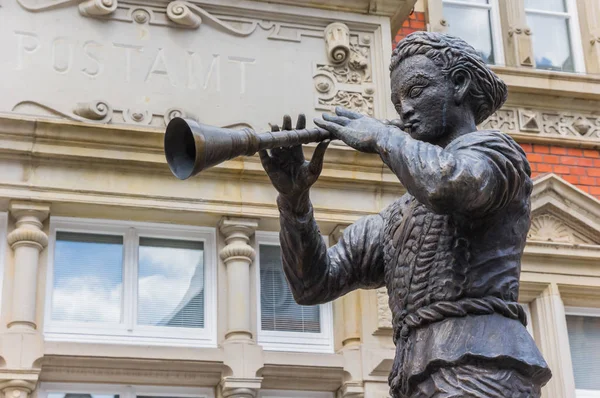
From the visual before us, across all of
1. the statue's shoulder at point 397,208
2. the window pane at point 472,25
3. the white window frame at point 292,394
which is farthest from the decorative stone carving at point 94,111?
the statue's shoulder at point 397,208

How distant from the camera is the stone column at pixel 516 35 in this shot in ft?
32.1

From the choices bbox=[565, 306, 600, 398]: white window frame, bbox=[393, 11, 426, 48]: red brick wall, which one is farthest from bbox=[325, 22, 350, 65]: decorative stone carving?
bbox=[565, 306, 600, 398]: white window frame

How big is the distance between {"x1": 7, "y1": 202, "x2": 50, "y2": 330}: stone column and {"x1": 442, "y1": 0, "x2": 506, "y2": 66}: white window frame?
3.69m

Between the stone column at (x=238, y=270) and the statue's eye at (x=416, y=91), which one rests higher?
the stone column at (x=238, y=270)

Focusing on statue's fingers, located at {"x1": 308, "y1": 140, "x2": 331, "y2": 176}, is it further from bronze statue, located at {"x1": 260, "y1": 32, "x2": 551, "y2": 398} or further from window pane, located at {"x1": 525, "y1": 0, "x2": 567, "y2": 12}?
window pane, located at {"x1": 525, "y1": 0, "x2": 567, "y2": 12}

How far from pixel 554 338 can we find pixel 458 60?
554 centimetres

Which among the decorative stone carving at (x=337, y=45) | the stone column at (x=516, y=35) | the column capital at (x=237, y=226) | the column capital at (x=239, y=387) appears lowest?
the column capital at (x=239, y=387)

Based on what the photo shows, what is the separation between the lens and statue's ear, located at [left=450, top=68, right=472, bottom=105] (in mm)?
3650

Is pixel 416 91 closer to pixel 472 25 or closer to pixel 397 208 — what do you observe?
pixel 397 208

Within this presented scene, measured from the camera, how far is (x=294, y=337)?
8438 mm

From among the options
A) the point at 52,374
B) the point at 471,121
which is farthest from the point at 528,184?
the point at 52,374

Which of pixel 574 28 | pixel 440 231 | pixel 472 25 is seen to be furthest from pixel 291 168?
pixel 574 28

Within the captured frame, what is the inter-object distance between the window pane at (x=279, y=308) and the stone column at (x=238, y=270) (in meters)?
0.23

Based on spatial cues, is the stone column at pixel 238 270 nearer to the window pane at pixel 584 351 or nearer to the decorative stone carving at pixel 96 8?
the decorative stone carving at pixel 96 8
